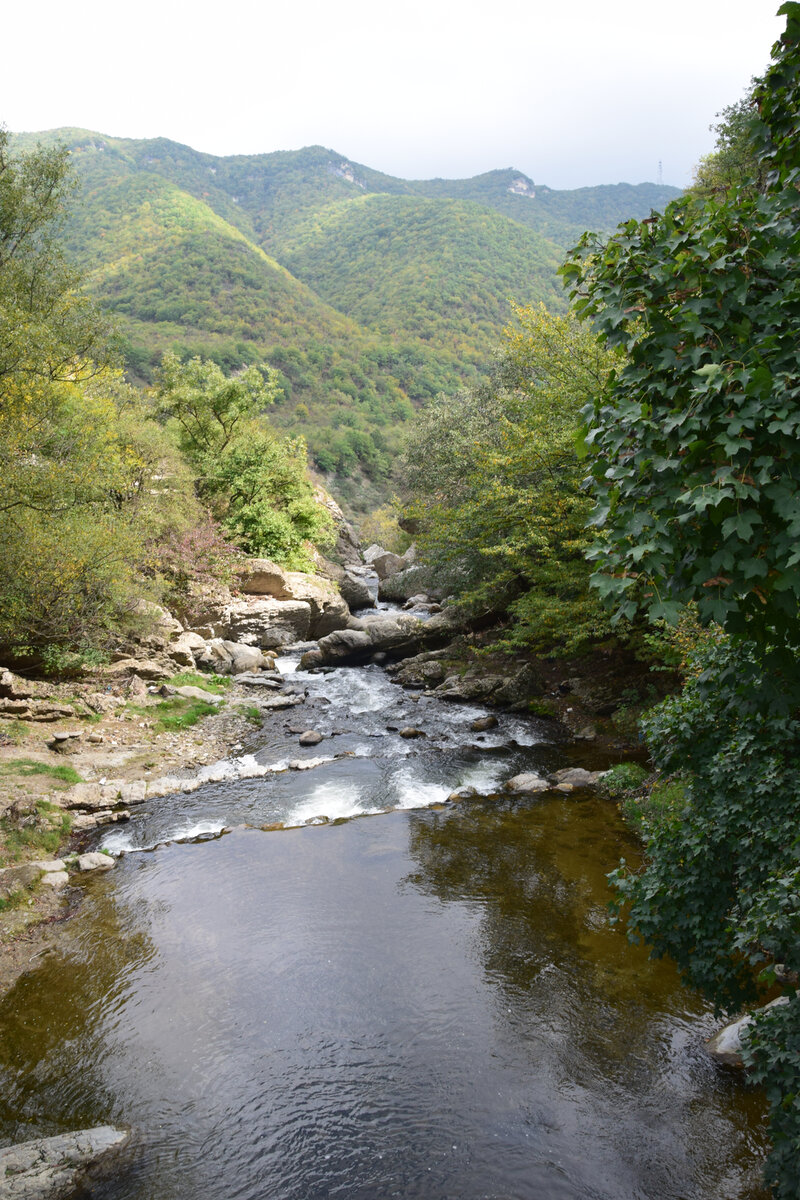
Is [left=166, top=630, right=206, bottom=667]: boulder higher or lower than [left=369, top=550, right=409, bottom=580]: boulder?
higher

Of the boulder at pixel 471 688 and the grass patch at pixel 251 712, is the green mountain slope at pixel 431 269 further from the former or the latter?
the grass patch at pixel 251 712

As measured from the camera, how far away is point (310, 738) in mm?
15141

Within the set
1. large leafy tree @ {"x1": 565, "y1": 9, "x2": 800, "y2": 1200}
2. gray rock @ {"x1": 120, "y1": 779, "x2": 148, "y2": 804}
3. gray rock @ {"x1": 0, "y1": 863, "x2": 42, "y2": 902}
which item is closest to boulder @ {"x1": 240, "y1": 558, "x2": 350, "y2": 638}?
gray rock @ {"x1": 120, "y1": 779, "x2": 148, "y2": 804}

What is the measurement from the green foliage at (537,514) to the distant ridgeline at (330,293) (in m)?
42.7

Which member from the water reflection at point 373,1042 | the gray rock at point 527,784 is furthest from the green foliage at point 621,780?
the water reflection at point 373,1042

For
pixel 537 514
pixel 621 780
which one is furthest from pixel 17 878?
pixel 537 514

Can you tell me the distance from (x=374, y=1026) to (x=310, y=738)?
8579 mm

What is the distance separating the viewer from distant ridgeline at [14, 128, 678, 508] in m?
63.7

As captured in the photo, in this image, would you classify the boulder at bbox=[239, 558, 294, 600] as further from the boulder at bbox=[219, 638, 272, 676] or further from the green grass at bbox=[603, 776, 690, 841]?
the green grass at bbox=[603, 776, 690, 841]

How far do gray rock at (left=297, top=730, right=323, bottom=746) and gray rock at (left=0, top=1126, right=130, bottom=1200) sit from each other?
948 cm

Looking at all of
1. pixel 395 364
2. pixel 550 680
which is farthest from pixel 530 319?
pixel 395 364

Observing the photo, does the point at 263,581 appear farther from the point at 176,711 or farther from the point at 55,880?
the point at 55,880

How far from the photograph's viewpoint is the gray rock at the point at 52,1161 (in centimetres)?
492

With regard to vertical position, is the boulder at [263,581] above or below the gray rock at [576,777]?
above
